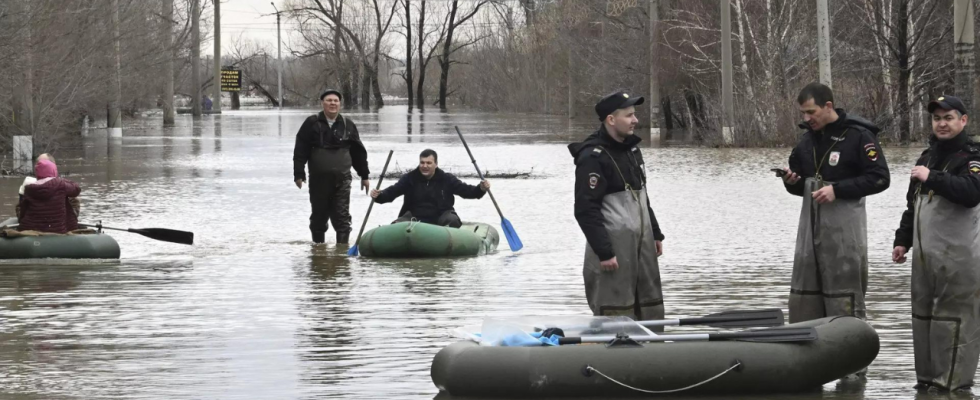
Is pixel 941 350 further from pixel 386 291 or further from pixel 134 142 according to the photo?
pixel 134 142

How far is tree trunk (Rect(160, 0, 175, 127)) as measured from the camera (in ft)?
161

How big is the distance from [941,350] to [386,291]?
5.84 meters

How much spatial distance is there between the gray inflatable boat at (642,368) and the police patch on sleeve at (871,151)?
1.01 meters

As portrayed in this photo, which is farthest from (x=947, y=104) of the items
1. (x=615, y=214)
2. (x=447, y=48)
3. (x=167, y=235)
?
(x=447, y=48)

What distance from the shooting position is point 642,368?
7.37 meters

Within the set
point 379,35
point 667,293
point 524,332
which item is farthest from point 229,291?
point 379,35

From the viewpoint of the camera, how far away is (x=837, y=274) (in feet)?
26.5

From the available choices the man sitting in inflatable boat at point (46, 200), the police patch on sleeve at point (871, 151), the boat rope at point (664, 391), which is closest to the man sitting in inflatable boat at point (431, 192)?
the man sitting in inflatable boat at point (46, 200)

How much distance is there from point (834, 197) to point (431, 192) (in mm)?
7995

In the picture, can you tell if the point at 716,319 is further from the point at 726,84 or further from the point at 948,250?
the point at 726,84

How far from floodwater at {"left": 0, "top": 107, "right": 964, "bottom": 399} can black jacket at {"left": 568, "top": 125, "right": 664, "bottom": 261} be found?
47.0 inches

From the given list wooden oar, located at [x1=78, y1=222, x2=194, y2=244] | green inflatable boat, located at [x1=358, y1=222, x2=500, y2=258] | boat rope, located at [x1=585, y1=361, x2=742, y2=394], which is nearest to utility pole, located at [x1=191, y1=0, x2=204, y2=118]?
wooden oar, located at [x1=78, y1=222, x2=194, y2=244]

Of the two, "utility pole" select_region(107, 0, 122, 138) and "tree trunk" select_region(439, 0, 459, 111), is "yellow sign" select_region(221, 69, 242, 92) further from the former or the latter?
"utility pole" select_region(107, 0, 122, 138)

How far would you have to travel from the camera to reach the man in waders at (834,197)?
8.00 meters
